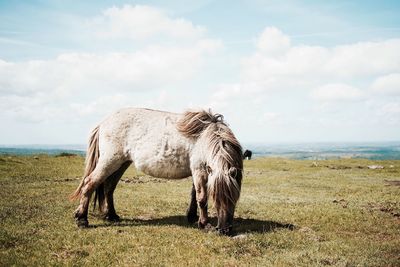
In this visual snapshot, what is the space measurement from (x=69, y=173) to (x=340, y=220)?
70.8ft

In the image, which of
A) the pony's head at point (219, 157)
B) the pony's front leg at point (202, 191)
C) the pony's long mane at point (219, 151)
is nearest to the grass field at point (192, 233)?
the pony's front leg at point (202, 191)

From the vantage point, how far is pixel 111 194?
12.2m

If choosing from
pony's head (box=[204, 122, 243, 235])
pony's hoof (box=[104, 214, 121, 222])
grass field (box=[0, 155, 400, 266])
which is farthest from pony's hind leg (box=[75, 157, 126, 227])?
pony's head (box=[204, 122, 243, 235])

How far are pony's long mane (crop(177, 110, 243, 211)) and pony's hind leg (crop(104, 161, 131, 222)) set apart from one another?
2677 mm

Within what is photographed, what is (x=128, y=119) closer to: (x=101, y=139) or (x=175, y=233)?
(x=101, y=139)

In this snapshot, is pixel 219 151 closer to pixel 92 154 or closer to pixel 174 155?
pixel 174 155

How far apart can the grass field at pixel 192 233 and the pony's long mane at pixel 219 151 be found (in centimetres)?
117

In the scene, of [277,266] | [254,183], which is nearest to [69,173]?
[254,183]

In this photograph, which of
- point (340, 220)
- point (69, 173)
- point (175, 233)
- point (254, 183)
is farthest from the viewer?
point (69, 173)

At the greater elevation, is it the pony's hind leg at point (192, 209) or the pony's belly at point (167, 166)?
the pony's belly at point (167, 166)

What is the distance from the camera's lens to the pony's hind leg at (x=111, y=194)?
39.5ft

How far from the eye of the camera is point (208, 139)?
10.6 m

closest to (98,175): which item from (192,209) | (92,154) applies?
(92,154)

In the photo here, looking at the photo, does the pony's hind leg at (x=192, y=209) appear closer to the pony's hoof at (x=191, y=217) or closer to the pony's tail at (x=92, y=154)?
the pony's hoof at (x=191, y=217)
